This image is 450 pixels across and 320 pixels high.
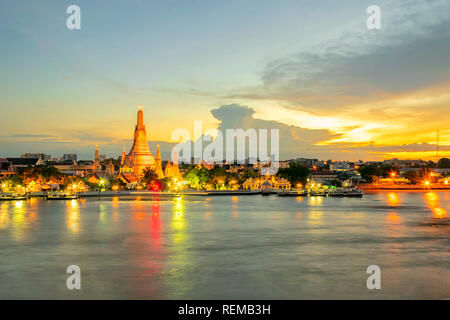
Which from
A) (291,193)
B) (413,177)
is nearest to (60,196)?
(291,193)

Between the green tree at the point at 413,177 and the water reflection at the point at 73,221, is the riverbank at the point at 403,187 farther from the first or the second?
the water reflection at the point at 73,221

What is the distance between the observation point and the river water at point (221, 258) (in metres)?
17.8

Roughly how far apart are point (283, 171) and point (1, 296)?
109 m

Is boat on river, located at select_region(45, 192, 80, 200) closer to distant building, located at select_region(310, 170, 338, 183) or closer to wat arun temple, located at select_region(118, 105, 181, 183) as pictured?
wat arun temple, located at select_region(118, 105, 181, 183)

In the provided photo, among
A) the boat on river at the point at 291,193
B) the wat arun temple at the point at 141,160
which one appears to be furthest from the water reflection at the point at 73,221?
the wat arun temple at the point at 141,160

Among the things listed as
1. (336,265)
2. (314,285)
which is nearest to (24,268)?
(314,285)

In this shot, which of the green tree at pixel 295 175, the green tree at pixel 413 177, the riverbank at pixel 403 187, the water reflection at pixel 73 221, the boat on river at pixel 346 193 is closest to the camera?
the water reflection at pixel 73 221

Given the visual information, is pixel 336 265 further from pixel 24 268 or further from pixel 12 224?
pixel 12 224

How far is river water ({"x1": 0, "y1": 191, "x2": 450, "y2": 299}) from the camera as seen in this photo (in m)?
17.8

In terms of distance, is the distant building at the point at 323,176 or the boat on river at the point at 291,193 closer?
the boat on river at the point at 291,193

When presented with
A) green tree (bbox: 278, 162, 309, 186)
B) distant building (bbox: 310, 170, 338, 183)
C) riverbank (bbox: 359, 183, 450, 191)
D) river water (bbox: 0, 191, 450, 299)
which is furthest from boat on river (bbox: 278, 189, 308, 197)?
distant building (bbox: 310, 170, 338, 183)

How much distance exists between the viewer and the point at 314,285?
18594 mm

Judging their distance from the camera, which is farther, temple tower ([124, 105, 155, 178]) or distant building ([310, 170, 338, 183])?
distant building ([310, 170, 338, 183])

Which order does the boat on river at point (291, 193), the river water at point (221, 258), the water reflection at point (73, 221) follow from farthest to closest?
the boat on river at point (291, 193)
the water reflection at point (73, 221)
the river water at point (221, 258)
